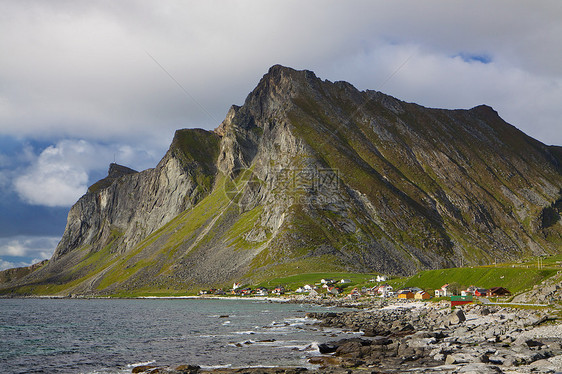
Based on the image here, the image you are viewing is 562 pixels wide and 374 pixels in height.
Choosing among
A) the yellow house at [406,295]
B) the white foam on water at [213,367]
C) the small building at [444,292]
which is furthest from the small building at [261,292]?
the white foam on water at [213,367]

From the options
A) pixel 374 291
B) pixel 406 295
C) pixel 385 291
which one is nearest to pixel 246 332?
pixel 406 295

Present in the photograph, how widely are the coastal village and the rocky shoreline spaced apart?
112 ft

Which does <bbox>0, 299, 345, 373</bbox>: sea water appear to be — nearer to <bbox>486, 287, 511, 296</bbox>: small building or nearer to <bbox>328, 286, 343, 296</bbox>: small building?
<bbox>486, 287, 511, 296</bbox>: small building

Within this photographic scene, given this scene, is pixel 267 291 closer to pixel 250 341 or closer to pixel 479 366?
pixel 250 341

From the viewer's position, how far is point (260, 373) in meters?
38.1

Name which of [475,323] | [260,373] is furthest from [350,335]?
[260,373]

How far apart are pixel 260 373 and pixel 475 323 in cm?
3382

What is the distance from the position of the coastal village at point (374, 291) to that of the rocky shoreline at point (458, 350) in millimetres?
34020

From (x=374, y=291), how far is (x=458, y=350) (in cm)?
11814

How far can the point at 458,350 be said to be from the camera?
41688 millimetres

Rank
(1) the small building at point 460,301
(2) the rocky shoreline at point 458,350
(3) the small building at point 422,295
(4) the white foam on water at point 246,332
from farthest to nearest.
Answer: (3) the small building at point 422,295
(1) the small building at point 460,301
(4) the white foam on water at point 246,332
(2) the rocky shoreline at point 458,350

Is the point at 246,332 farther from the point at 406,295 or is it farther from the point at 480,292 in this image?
the point at 406,295

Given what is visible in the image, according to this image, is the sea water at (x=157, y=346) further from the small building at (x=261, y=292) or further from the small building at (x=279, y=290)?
the small building at (x=261, y=292)

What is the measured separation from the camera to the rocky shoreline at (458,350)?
1385 inches
